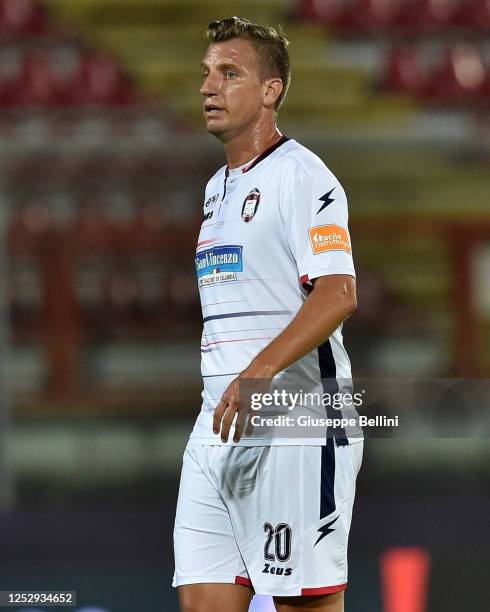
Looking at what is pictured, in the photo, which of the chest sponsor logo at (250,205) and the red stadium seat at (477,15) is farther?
the red stadium seat at (477,15)

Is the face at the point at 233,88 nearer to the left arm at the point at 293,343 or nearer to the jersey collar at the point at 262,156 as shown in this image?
the jersey collar at the point at 262,156

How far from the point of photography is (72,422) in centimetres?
541

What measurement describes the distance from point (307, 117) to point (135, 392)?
12.3 ft

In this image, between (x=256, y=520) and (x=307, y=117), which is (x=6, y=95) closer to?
(x=307, y=117)

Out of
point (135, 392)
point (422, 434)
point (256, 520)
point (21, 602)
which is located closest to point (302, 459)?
point (256, 520)

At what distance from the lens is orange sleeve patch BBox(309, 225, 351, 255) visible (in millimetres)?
2287

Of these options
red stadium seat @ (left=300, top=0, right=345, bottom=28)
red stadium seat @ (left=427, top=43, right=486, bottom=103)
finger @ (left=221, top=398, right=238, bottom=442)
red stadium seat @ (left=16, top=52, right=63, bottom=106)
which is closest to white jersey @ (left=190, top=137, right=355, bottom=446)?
finger @ (left=221, top=398, right=238, bottom=442)

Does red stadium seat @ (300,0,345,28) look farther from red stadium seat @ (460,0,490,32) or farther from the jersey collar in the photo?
the jersey collar

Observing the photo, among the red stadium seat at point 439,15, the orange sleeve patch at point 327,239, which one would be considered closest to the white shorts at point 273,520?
the orange sleeve patch at point 327,239

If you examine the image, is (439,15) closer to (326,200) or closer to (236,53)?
(236,53)

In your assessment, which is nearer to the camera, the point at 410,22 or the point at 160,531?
the point at 160,531

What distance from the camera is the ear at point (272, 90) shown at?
2.53m

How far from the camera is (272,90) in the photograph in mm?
2539

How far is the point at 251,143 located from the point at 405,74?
6.76m
